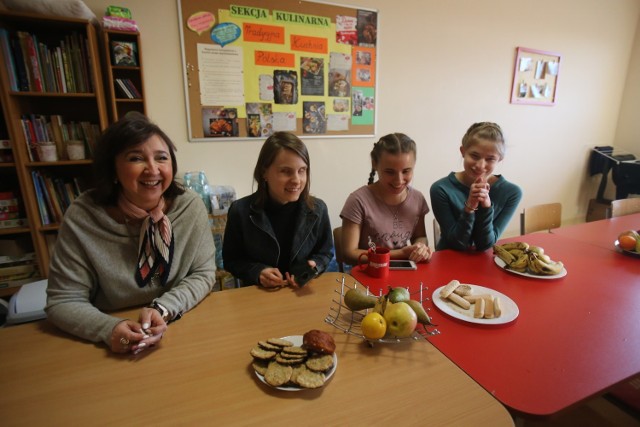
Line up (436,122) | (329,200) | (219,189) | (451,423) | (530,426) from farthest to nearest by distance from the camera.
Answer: (436,122) < (329,200) < (219,189) < (530,426) < (451,423)

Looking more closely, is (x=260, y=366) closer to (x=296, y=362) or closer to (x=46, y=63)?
(x=296, y=362)

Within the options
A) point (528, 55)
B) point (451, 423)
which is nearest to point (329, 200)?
point (451, 423)

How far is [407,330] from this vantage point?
84 centimetres

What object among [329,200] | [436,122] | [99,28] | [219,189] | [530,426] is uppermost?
[99,28]

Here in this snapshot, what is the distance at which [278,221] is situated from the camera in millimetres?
1462

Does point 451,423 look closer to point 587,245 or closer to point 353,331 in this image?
point 353,331

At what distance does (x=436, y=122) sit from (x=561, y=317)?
2.61m

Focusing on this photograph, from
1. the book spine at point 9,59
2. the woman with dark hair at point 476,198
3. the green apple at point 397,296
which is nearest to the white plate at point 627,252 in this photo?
the woman with dark hair at point 476,198

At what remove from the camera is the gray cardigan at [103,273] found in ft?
3.08

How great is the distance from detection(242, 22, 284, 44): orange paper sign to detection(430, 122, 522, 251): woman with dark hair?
1.64 meters

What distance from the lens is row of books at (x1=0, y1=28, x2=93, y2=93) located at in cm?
190

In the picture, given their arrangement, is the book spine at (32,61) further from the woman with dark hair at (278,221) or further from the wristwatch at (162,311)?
the wristwatch at (162,311)

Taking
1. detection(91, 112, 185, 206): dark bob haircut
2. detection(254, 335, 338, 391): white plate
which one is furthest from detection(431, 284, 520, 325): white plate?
detection(91, 112, 185, 206): dark bob haircut

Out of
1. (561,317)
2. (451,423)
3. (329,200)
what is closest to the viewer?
(451,423)
